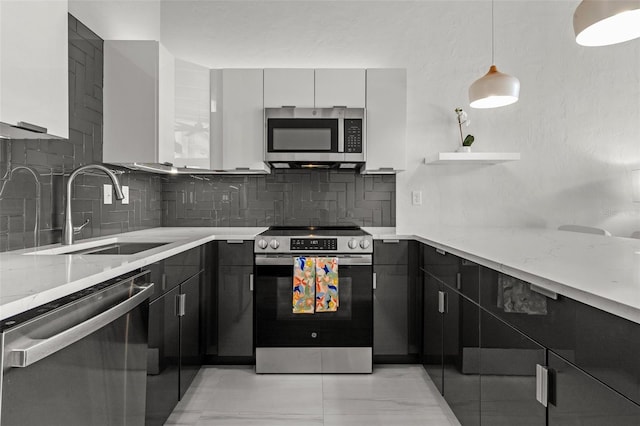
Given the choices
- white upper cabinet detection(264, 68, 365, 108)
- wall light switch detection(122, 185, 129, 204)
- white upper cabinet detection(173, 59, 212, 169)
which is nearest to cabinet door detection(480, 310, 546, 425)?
white upper cabinet detection(264, 68, 365, 108)

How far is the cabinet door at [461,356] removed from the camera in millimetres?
1691

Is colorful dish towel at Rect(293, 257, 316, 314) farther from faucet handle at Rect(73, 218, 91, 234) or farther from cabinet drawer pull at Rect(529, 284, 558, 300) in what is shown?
cabinet drawer pull at Rect(529, 284, 558, 300)

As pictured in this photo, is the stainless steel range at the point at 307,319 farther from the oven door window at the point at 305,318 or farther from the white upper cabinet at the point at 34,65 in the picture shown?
the white upper cabinet at the point at 34,65

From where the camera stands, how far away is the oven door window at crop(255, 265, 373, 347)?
8.70 ft

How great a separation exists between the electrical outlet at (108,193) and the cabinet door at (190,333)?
0.74 metres

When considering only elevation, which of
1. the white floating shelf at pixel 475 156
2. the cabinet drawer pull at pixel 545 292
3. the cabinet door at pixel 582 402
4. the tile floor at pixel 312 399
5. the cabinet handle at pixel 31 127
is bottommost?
the tile floor at pixel 312 399

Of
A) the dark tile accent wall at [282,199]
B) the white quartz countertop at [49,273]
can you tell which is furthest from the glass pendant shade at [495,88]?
the white quartz countertop at [49,273]

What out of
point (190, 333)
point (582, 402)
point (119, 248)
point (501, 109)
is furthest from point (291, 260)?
point (501, 109)

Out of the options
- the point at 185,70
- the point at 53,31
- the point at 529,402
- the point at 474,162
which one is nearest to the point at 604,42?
the point at 529,402

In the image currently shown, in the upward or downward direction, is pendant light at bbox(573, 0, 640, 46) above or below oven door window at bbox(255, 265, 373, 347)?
above

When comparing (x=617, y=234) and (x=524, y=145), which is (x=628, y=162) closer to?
(x=617, y=234)

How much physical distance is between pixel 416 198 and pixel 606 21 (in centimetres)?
194

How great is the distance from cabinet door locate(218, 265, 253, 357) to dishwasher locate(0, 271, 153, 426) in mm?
1265

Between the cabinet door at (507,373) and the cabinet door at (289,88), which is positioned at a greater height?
the cabinet door at (289,88)
